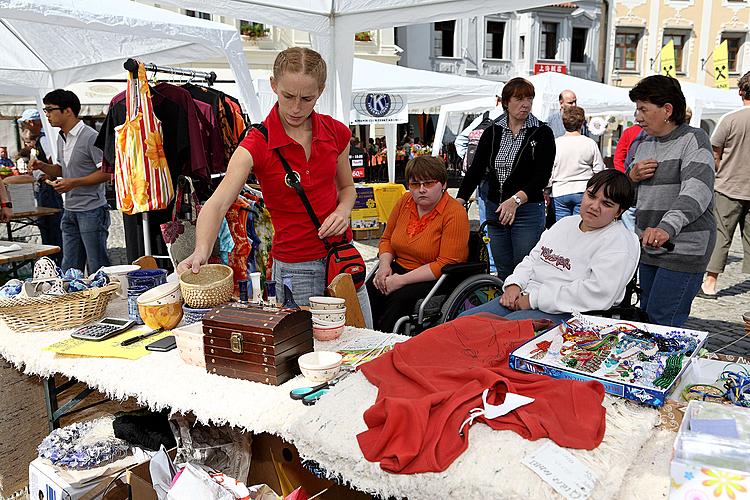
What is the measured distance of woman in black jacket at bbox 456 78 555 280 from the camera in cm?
341

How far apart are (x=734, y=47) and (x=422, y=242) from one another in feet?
95.3

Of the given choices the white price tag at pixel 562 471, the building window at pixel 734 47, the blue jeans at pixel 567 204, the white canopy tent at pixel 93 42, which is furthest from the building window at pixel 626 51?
the white price tag at pixel 562 471

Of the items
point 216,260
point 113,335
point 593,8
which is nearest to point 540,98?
point 216,260

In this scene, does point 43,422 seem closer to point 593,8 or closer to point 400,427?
point 400,427

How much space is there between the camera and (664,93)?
251cm

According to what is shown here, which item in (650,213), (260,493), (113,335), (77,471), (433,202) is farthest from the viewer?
(433,202)

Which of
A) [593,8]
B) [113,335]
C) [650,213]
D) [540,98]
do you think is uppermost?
[593,8]

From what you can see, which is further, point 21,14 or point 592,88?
point 592,88

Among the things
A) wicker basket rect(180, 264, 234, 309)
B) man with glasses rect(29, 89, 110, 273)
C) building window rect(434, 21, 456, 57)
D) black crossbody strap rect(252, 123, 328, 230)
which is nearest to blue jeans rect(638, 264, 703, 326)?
black crossbody strap rect(252, 123, 328, 230)

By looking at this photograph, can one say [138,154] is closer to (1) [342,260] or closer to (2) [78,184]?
(2) [78,184]

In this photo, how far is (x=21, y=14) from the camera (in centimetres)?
334

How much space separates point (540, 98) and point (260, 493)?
24.6 ft

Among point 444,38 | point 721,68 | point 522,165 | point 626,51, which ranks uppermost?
point 444,38

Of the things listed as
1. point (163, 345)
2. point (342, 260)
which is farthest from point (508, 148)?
point (163, 345)
